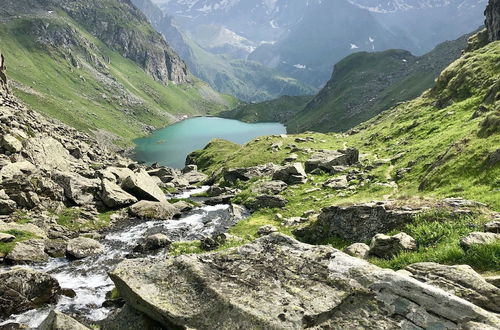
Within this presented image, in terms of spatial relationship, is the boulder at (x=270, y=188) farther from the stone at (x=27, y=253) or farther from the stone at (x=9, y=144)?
the stone at (x=9, y=144)

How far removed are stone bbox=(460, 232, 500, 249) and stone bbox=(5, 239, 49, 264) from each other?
3405 cm

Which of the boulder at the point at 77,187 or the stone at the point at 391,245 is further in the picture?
the boulder at the point at 77,187

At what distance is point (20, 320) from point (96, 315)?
413cm

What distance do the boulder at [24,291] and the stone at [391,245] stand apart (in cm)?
2104

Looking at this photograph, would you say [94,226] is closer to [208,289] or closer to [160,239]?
[160,239]

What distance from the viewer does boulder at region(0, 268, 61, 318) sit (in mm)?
20828

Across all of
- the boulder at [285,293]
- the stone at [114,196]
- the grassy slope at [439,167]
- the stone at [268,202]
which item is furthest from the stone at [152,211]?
the boulder at [285,293]

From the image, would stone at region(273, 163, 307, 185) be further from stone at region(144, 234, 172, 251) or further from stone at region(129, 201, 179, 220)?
stone at region(144, 234, 172, 251)

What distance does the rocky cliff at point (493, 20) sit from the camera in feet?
Answer: 358

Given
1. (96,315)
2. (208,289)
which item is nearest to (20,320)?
(96,315)

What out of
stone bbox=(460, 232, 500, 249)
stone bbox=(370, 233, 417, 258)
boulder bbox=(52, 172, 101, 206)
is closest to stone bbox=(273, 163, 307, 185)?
boulder bbox=(52, 172, 101, 206)

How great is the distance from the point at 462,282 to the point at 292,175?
50671mm

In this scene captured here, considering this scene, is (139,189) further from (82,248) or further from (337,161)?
(337,161)

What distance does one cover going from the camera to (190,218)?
50.0 m
